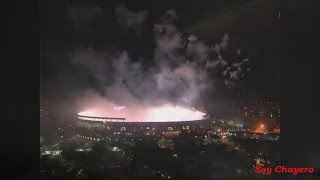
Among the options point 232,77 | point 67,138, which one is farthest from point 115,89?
point 232,77

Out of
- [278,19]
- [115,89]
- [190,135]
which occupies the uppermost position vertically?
[278,19]

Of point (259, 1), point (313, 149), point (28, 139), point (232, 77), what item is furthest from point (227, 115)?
point (28, 139)

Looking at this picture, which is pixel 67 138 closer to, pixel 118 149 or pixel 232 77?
pixel 118 149

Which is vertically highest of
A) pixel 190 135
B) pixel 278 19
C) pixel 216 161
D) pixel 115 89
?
pixel 278 19

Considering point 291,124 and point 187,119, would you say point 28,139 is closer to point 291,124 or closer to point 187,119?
point 187,119

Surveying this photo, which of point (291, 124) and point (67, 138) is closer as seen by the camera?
point (67, 138)

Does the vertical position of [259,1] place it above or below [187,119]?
above
